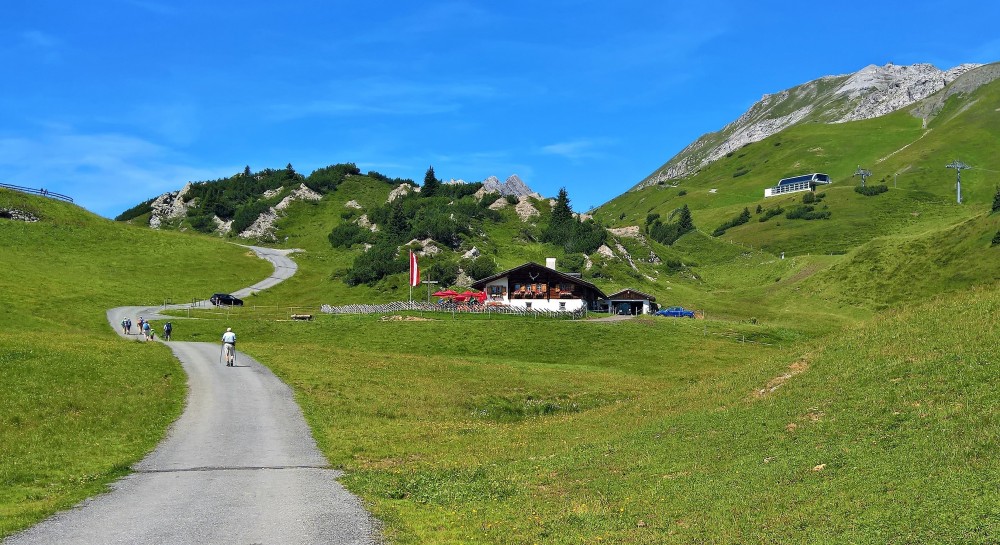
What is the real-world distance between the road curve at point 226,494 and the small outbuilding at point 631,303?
276 ft

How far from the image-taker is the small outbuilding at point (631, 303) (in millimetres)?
112688

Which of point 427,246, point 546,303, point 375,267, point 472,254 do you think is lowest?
point 546,303

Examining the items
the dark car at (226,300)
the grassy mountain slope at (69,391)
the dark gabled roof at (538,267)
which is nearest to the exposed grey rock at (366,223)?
the dark car at (226,300)

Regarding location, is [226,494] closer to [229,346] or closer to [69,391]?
[69,391]

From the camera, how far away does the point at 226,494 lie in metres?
18.9

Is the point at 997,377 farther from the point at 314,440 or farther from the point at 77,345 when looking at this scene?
the point at 77,345

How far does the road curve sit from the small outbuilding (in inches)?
3310

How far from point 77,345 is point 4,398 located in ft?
56.6

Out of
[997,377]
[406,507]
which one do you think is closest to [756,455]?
[997,377]

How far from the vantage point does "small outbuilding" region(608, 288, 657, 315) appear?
370ft

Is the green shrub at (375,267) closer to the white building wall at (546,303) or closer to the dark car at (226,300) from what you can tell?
the dark car at (226,300)

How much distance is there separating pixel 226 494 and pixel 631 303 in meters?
99.5

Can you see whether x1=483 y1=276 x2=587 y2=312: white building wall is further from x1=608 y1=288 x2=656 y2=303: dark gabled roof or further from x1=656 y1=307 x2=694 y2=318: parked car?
x1=656 y1=307 x2=694 y2=318: parked car

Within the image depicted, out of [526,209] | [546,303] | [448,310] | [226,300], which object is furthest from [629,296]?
[526,209]
